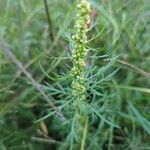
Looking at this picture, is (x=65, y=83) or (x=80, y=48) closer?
(x=80, y=48)

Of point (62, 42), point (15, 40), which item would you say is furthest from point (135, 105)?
point (15, 40)

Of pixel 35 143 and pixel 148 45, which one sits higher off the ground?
pixel 148 45

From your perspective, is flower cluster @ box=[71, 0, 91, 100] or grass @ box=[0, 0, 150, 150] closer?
flower cluster @ box=[71, 0, 91, 100]

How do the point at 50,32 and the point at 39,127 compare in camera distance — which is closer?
the point at 39,127

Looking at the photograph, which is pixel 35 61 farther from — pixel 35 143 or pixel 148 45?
pixel 148 45
